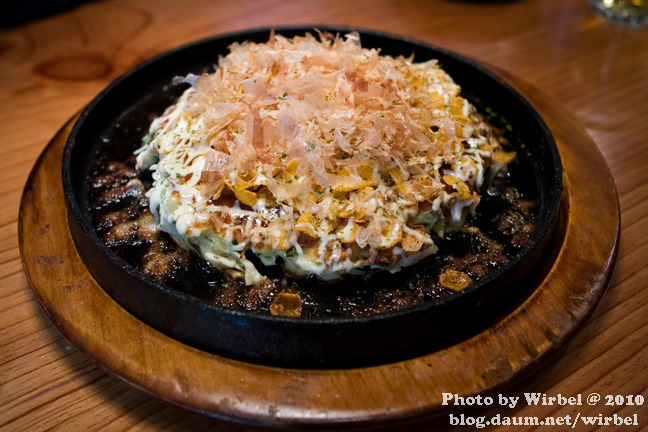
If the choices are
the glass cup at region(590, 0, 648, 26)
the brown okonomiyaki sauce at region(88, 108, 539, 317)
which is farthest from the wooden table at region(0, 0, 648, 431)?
the brown okonomiyaki sauce at region(88, 108, 539, 317)

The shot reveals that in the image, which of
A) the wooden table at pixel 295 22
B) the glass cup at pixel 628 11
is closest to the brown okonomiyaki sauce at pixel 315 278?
the wooden table at pixel 295 22

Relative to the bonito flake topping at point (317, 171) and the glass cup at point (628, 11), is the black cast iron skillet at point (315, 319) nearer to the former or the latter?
the bonito flake topping at point (317, 171)

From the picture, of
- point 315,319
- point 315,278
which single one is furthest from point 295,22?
point 315,319

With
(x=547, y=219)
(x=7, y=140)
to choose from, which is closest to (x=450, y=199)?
(x=547, y=219)

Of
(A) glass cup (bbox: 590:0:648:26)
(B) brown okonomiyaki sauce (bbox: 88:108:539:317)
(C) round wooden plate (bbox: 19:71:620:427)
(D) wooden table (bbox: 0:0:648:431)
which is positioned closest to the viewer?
(C) round wooden plate (bbox: 19:71:620:427)

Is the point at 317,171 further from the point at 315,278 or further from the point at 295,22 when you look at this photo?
the point at 295,22

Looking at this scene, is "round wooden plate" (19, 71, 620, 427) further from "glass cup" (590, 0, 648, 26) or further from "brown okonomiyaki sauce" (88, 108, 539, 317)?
"glass cup" (590, 0, 648, 26)
